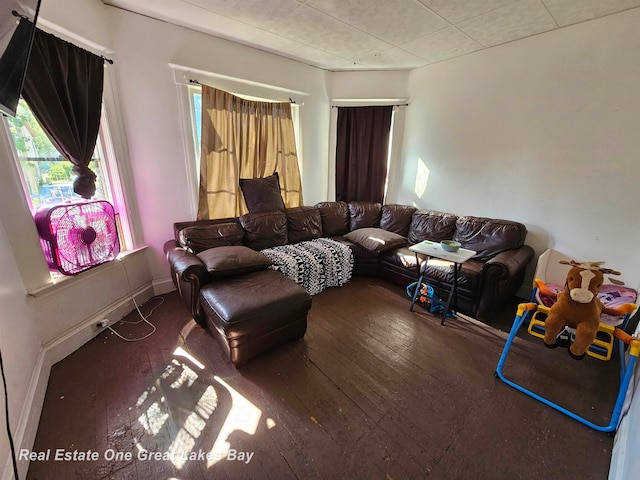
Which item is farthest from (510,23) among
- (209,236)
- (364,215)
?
(209,236)

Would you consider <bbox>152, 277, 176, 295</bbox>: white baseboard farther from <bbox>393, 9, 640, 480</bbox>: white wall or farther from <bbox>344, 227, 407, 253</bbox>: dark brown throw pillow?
<bbox>393, 9, 640, 480</bbox>: white wall

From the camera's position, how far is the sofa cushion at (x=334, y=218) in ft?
12.1

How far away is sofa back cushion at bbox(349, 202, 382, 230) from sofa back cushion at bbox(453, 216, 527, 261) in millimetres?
1084

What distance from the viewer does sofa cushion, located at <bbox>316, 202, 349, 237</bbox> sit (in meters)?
3.68

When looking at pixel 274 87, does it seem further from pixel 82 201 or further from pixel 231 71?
pixel 82 201

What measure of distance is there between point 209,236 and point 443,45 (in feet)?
10.5

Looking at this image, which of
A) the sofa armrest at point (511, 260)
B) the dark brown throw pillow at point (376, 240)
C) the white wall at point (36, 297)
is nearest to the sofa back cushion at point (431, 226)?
the dark brown throw pillow at point (376, 240)

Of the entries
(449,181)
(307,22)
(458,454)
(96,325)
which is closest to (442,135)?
(449,181)

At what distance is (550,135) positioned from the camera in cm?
259

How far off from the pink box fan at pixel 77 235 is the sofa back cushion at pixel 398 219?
310cm

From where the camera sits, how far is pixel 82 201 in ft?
6.91

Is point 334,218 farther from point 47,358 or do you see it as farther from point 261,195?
point 47,358

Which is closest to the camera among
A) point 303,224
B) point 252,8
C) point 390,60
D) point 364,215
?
point 252,8

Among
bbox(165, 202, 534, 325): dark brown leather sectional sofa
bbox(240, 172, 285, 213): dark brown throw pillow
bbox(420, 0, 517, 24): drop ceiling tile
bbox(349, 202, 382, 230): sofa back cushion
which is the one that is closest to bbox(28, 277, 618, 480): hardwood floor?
bbox(165, 202, 534, 325): dark brown leather sectional sofa
